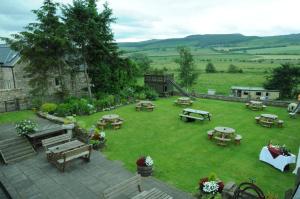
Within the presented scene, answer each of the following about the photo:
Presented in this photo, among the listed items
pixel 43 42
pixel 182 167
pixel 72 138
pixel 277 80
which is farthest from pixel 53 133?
pixel 277 80

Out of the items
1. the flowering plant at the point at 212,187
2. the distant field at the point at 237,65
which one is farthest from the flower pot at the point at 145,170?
the distant field at the point at 237,65

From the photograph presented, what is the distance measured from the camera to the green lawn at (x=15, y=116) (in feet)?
58.2

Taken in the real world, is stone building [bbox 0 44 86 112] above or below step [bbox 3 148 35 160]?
above

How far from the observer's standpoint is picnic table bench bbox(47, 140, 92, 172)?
9812mm

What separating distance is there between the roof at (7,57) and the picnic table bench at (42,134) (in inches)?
490

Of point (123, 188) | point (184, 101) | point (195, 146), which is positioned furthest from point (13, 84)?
point (123, 188)

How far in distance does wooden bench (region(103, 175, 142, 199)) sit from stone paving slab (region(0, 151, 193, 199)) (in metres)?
0.64

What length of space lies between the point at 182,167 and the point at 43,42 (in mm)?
16666

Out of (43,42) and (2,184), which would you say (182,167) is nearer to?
(2,184)

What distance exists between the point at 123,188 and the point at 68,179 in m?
3.32

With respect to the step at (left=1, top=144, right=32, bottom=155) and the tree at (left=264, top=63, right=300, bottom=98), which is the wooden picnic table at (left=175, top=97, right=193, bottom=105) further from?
the tree at (left=264, top=63, right=300, bottom=98)

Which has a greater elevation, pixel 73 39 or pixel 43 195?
pixel 73 39

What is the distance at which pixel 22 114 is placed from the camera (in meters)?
19.8

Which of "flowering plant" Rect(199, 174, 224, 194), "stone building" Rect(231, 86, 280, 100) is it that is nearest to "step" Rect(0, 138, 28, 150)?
"flowering plant" Rect(199, 174, 224, 194)
